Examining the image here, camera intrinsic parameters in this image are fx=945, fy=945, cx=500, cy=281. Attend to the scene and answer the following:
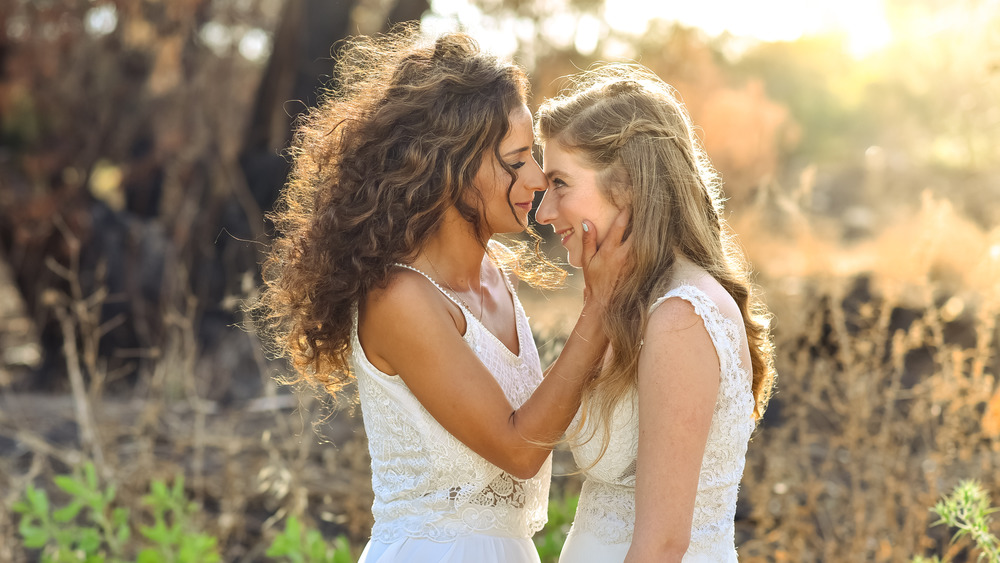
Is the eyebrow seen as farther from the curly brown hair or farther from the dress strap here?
the dress strap

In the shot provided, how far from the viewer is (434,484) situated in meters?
2.55

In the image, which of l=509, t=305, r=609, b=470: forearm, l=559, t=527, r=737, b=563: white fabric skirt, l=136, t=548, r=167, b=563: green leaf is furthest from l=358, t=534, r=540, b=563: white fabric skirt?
l=136, t=548, r=167, b=563: green leaf

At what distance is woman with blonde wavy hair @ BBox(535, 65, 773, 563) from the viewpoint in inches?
75.7

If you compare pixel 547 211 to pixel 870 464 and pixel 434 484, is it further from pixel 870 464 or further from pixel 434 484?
pixel 870 464

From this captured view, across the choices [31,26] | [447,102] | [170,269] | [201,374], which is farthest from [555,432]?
[31,26]

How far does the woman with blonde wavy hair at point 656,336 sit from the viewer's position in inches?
75.7

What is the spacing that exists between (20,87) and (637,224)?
8350mm

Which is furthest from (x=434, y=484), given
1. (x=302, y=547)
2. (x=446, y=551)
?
(x=302, y=547)

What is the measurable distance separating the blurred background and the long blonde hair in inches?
47.5

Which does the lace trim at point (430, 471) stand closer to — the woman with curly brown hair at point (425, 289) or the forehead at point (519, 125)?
the woman with curly brown hair at point (425, 289)

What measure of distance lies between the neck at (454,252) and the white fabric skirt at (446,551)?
70 centimetres

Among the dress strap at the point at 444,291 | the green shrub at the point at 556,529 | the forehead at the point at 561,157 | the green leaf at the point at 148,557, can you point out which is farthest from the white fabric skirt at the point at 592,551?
the green leaf at the point at 148,557

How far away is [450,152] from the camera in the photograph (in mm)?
2566

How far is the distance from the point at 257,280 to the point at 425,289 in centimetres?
585
